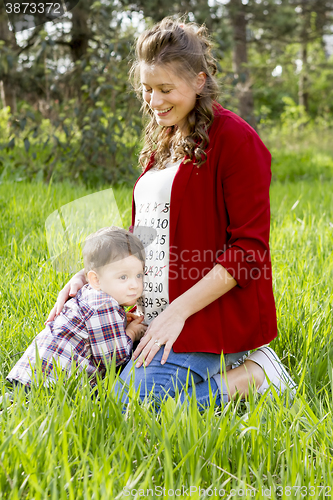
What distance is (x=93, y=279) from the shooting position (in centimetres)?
172

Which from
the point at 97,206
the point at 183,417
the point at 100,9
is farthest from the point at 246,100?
the point at 183,417

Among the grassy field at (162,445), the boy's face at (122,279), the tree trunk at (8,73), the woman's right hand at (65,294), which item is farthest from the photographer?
the tree trunk at (8,73)

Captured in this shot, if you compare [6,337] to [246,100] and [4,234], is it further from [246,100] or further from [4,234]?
[246,100]

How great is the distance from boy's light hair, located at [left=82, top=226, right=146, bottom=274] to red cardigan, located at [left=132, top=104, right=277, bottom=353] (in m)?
0.15

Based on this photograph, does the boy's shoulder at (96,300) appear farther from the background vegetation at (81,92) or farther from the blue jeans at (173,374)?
the background vegetation at (81,92)

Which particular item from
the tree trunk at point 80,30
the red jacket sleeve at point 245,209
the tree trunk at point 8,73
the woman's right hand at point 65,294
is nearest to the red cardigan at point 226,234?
the red jacket sleeve at point 245,209

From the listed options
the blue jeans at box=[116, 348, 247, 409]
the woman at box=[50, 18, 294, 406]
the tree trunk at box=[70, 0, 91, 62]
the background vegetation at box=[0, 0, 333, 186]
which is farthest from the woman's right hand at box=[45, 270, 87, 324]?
the tree trunk at box=[70, 0, 91, 62]

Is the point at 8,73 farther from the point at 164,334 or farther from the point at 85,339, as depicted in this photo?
the point at 164,334

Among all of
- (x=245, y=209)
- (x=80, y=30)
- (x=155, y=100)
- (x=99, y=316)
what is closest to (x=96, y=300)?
(x=99, y=316)

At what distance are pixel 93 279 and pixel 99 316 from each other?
0.15 m

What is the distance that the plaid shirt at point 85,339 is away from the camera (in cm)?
161

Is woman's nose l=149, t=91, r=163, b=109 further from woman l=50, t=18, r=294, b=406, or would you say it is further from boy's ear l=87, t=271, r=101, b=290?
boy's ear l=87, t=271, r=101, b=290

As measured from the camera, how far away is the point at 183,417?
1.24 metres

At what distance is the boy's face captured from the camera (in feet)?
5.51
